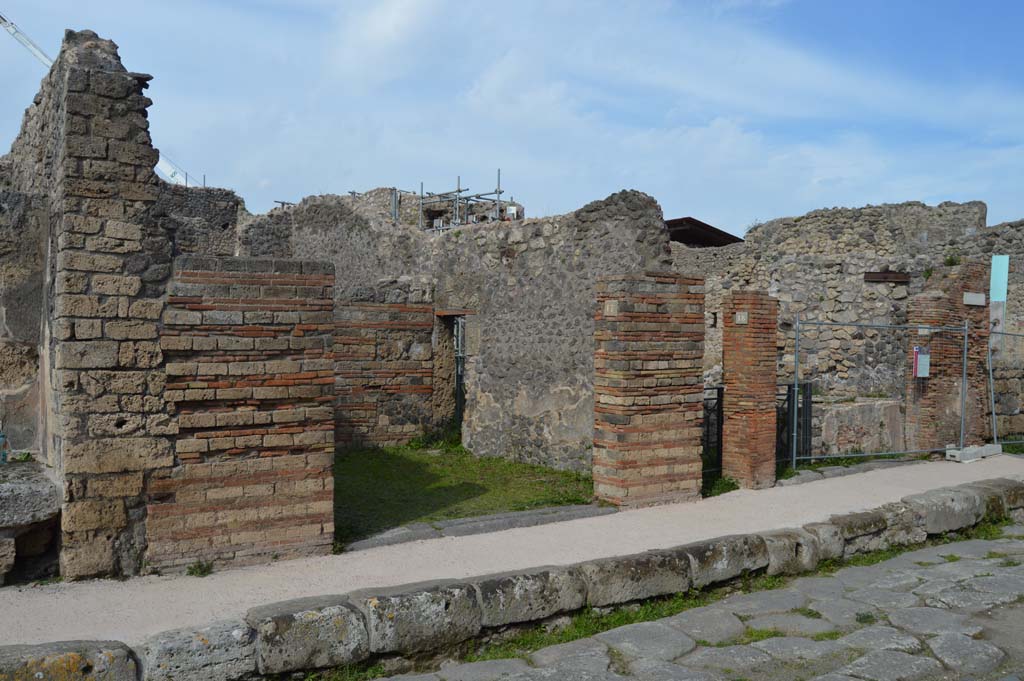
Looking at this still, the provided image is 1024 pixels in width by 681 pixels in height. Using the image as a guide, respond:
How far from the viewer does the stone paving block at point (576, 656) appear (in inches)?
160

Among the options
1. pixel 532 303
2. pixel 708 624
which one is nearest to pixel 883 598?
pixel 708 624

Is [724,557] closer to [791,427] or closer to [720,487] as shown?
[720,487]

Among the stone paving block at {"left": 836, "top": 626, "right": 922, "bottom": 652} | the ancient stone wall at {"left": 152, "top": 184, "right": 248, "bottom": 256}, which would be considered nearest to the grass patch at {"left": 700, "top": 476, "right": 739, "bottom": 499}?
the stone paving block at {"left": 836, "top": 626, "right": 922, "bottom": 652}

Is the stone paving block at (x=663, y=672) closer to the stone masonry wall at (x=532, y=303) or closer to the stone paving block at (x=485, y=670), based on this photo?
the stone paving block at (x=485, y=670)

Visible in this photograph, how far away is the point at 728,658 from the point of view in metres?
4.26

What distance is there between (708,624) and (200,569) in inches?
121

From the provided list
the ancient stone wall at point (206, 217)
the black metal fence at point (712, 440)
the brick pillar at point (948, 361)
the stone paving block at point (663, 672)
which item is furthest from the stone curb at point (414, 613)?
the ancient stone wall at point (206, 217)

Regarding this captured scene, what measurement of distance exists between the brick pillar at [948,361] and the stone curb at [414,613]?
4.65 meters

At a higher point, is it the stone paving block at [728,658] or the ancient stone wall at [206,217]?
the ancient stone wall at [206,217]

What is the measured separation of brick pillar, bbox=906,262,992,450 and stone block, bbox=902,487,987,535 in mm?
2807

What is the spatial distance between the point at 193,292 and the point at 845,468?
7217mm

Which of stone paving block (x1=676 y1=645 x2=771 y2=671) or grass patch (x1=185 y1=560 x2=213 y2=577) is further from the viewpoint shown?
grass patch (x1=185 y1=560 x2=213 y2=577)

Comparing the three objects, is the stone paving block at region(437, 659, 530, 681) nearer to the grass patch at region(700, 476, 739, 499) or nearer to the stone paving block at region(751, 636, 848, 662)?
the stone paving block at region(751, 636, 848, 662)

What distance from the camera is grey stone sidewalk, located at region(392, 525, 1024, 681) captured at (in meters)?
4.07
